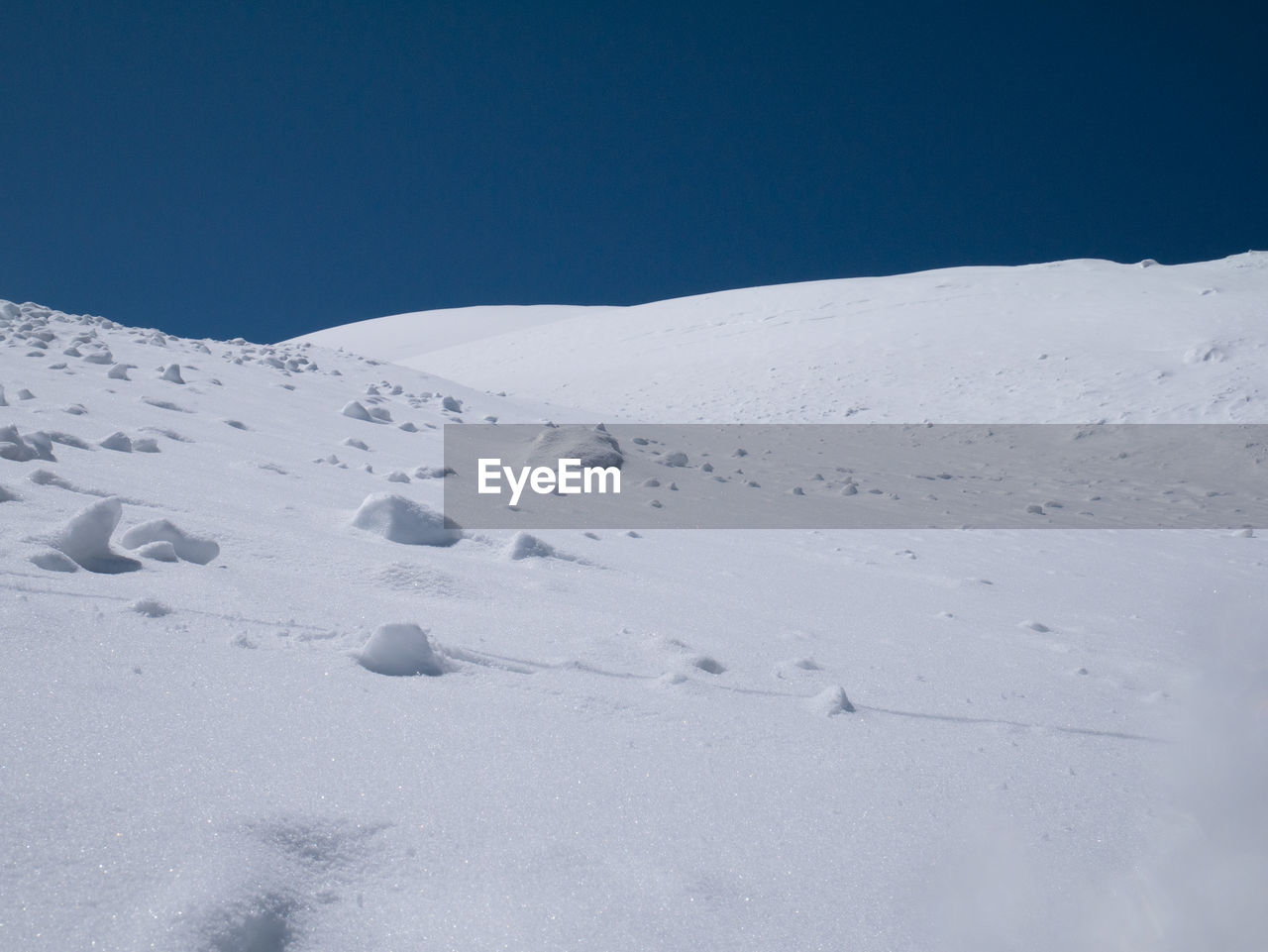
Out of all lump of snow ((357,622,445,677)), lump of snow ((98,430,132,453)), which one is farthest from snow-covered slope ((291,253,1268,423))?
lump of snow ((357,622,445,677))

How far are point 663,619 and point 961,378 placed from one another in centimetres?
1167

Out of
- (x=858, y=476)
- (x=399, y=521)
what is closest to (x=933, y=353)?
(x=858, y=476)

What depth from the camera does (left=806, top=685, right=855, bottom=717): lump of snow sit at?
176cm

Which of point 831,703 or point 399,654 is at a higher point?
point 399,654

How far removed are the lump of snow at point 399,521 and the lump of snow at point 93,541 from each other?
2.75 ft

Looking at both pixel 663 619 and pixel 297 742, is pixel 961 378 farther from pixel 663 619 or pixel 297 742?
pixel 297 742

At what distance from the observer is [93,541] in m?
1.92

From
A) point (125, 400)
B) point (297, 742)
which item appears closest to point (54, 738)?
point (297, 742)

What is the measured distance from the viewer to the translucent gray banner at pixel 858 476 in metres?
4.29

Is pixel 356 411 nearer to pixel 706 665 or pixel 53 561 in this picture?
pixel 53 561

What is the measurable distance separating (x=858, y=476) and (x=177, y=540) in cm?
568

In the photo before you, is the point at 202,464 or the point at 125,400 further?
the point at 125,400

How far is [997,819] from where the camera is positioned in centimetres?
140

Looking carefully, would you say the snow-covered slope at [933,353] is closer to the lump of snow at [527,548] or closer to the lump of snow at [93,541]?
the lump of snow at [527,548]
